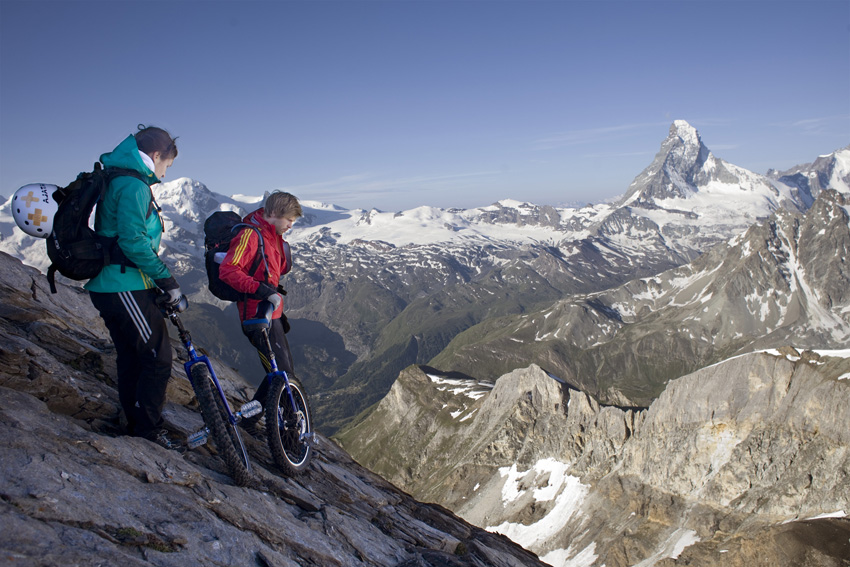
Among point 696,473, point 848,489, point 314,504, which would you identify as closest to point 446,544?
point 314,504

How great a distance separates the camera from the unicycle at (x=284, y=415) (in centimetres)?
1094

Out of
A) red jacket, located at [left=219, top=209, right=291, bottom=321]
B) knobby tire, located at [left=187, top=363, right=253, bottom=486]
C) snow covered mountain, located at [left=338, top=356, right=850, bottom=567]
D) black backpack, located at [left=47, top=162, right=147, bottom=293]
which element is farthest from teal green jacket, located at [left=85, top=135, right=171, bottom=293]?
snow covered mountain, located at [left=338, top=356, right=850, bottom=567]

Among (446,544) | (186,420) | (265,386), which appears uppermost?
(265,386)

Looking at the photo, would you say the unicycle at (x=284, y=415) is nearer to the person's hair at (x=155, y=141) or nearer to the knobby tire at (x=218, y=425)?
the knobby tire at (x=218, y=425)

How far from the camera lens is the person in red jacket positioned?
10.7 metres

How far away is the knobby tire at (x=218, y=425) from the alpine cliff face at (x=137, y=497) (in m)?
0.36

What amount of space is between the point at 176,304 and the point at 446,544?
10.3 m

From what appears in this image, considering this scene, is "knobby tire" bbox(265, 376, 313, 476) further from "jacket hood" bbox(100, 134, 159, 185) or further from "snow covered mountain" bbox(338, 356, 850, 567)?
"snow covered mountain" bbox(338, 356, 850, 567)

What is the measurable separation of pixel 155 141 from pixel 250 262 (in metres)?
3.11

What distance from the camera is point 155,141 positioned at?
966 cm

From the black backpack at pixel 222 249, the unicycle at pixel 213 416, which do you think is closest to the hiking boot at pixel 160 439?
the unicycle at pixel 213 416

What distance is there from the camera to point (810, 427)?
85250mm

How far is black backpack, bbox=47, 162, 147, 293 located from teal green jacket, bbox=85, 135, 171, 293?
0.50 feet

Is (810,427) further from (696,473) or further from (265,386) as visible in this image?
(265,386)
